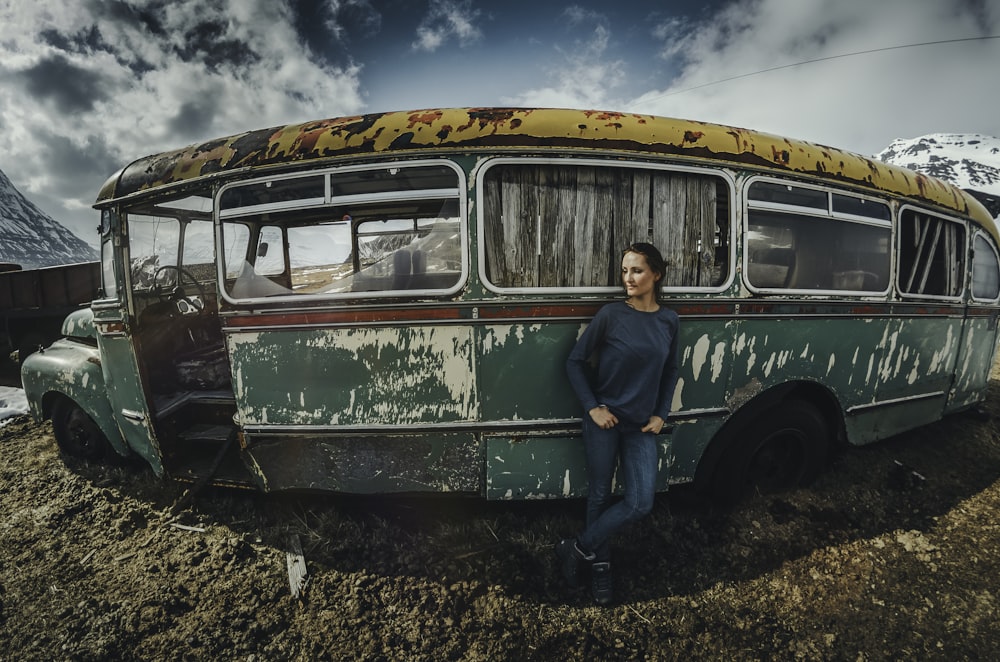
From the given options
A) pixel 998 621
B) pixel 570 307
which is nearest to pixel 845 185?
pixel 570 307

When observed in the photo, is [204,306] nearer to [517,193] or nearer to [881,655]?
[517,193]

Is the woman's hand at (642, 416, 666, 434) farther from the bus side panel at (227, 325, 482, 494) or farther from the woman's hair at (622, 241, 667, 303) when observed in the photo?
the bus side panel at (227, 325, 482, 494)

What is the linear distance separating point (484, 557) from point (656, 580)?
106cm

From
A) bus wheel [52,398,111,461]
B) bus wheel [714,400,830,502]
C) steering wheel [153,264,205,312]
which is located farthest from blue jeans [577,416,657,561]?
bus wheel [52,398,111,461]

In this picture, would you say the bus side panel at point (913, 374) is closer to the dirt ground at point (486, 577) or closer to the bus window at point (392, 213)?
the dirt ground at point (486, 577)

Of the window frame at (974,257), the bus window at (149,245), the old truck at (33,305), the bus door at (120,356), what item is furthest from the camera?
the old truck at (33,305)

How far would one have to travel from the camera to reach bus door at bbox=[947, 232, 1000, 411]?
3.83 metres

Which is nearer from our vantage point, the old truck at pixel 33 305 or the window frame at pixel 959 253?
the window frame at pixel 959 253

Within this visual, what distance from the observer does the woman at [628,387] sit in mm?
2156

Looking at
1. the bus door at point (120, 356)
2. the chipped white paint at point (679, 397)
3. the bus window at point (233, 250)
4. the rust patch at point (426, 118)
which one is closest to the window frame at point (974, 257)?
the chipped white paint at point (679, 397)

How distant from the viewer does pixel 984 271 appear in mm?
3957

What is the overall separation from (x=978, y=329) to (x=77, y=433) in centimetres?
844

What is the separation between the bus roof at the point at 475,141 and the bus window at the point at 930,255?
3.29ft

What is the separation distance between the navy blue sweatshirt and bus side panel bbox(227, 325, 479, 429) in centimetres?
70
